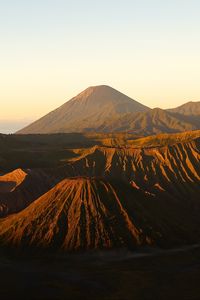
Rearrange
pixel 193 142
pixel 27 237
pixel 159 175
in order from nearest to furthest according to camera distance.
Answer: pixel 27 237 < pixel 159 175 < pixel 193 142

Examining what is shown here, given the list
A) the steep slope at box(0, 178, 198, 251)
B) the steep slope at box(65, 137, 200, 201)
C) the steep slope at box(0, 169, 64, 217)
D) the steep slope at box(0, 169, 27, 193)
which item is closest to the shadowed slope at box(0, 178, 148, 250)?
the steep slope at box(0, 178, 198, 251)

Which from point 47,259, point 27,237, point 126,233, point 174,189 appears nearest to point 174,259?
point 126,233

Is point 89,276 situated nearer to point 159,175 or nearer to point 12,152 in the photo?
point 159,175

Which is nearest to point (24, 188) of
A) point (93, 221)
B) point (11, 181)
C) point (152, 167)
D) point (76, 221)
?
point (11, 181)

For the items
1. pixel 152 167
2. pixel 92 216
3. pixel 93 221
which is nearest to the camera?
pixel 93 221

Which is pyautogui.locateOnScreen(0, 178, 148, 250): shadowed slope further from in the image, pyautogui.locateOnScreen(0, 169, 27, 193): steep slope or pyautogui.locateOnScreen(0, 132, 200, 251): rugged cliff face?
pyautogui.locateOnScreen(0, 169, 27, 193): steep slope

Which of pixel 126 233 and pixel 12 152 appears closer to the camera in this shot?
pixel 126 233

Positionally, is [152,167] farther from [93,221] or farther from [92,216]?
[93,221]

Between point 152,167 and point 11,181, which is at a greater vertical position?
point 11,181
